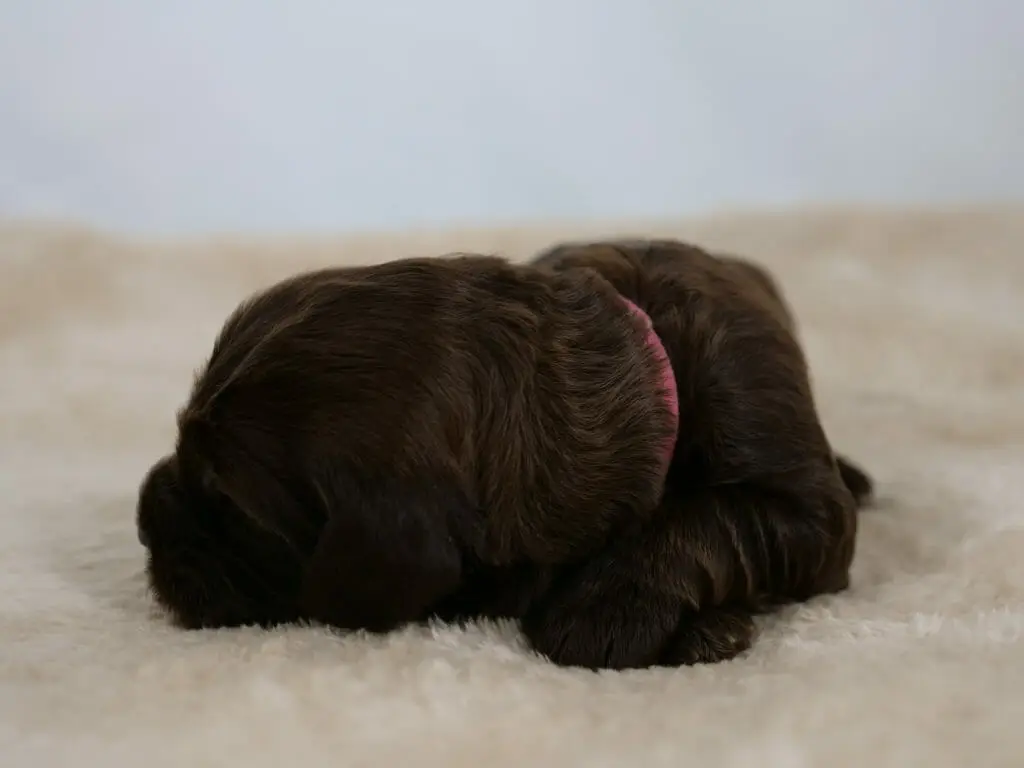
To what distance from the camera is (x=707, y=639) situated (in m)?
1.34

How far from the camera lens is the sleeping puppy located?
3.99 feet

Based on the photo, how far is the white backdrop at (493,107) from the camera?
301 centimetres

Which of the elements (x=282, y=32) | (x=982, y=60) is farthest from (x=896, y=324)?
(x=282, y=32)

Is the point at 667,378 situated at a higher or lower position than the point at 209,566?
higher

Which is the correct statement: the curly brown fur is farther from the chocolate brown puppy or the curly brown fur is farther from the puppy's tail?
the puppy's tail

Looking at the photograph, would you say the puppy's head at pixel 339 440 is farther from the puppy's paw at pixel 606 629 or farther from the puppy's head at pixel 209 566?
the puppy's paw at pixel 606 629

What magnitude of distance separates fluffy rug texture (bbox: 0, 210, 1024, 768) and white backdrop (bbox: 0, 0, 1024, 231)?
421 mm

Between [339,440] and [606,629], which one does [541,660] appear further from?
[339,440]

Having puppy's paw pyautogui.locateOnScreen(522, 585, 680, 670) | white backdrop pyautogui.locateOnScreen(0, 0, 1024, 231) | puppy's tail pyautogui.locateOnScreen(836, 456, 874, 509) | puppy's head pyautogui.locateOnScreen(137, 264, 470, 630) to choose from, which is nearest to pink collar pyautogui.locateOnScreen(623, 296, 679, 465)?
puppy's paw pyautogui.locateOnScreen(522, 585, 680, 670)

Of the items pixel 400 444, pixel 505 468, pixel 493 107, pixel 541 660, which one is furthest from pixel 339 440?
pixel 493 107

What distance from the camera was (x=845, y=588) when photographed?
1526mm

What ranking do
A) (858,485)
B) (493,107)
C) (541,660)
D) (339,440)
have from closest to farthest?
(339,440) → (541,660) → (858,485) → (493,107)

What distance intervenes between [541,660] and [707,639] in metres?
0.20

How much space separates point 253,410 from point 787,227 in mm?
2063
